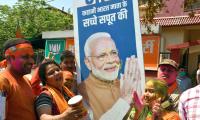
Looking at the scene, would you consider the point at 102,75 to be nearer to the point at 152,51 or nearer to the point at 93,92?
the point at 93,92

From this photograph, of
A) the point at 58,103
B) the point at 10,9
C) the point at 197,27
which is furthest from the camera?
the point at 10,9

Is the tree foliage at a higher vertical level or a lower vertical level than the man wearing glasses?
higher

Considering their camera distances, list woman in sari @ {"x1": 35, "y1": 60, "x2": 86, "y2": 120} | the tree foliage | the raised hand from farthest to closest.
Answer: the tree foliage
the raised hand
woman in sari @ {"x1": 35, "y1": 60, "x2": 86, "y2": 120}

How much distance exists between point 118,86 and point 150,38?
7.68 m

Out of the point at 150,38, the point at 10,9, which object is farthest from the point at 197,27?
the point at 10,9

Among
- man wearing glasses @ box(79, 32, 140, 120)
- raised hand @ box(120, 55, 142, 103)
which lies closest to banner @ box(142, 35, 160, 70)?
man wearing glasses @ box(79, 32, 140, 120)

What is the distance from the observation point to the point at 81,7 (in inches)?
128

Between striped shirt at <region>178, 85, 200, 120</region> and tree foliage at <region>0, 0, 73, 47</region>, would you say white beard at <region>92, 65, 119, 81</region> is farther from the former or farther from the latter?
tree foliage at <region>0, 0, 73, 47</region>

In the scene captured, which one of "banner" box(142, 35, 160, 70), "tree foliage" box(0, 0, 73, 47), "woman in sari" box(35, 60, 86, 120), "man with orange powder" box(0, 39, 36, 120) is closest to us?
"woman in sari" box(35, 60, 86, 120)

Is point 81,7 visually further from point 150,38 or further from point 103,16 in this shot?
point 150,38

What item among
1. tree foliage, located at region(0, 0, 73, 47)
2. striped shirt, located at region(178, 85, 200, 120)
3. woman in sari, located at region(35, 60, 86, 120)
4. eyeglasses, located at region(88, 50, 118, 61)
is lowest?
striped shirt, located at region(178, 85, 200, 120)

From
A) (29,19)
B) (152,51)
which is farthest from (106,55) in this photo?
(29,19)

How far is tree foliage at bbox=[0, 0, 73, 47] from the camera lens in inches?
1324

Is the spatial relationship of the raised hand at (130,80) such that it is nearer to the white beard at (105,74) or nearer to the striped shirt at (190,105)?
the white beard at (105,74)
